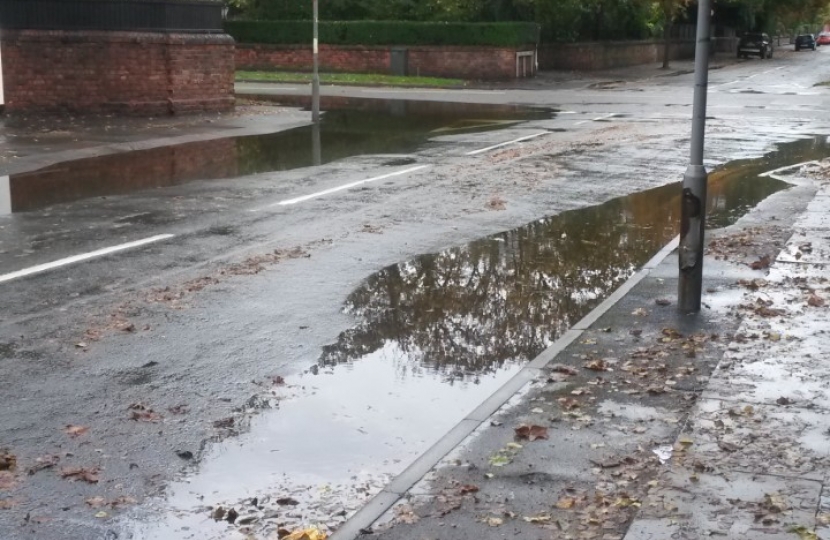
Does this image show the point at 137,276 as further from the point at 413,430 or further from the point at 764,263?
the point at 764,263

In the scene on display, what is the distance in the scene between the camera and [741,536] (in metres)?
4.97

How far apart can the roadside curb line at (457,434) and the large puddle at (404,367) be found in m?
0.13

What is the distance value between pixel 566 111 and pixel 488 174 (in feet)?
45.6

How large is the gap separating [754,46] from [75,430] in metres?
72.3

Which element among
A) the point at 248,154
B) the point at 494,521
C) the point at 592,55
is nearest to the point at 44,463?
the point at 494,521

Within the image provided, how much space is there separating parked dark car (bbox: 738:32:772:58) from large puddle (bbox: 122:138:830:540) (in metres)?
63.2

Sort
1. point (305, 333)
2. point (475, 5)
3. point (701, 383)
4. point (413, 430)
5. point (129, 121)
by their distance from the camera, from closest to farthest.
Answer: point (413, 430), point (701, 383), point (305, 333), point (129, 121), point (475, 5)

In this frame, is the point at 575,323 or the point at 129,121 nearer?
the point at 575,323

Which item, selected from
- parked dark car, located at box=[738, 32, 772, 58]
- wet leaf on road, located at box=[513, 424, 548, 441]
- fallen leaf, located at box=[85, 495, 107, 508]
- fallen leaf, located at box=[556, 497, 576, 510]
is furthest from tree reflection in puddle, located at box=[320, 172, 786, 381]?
parked dark car, located at box=[738, 32, 772, 58]

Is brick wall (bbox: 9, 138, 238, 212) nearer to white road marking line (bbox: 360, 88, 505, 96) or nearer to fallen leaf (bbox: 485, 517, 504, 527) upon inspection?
fallen leaf (bbox: 485, 517, 504, 527)

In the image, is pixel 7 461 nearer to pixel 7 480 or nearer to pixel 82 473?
pixel 7 480

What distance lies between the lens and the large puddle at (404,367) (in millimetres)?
5641

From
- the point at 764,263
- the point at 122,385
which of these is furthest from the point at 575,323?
the point at 122,385

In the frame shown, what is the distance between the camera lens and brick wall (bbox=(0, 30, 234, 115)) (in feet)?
81.4
